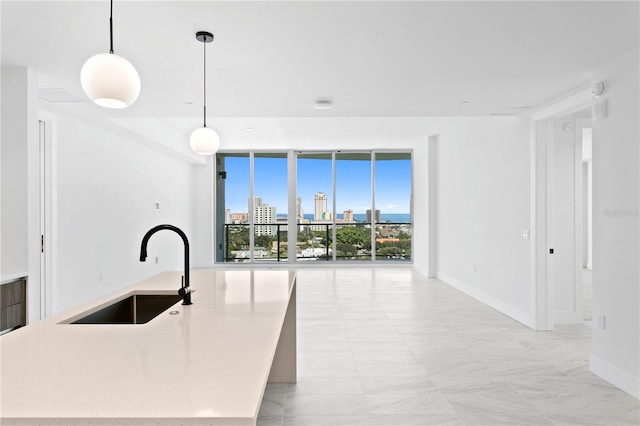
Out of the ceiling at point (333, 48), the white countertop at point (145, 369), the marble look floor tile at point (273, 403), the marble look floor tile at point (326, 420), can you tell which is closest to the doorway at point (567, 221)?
the ceiling at point (333, 48)

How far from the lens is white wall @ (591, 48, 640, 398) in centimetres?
279

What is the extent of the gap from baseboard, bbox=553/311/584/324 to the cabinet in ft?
17.1

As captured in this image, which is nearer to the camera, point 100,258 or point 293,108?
point 293,108

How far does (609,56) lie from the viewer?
9.53ft

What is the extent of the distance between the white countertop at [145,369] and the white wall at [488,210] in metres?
3.77

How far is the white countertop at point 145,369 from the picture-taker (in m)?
0.91

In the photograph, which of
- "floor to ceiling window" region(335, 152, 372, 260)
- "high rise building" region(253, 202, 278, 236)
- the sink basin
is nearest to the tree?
"floor to ceiling window" region(335, 152, 372, 260)

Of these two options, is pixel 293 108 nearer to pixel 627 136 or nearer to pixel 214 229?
pixel 627 136

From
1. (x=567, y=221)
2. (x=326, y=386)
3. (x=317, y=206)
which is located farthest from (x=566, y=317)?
(x=317, y=206)

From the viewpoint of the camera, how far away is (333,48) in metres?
2.74

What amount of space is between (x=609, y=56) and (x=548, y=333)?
2718 mm

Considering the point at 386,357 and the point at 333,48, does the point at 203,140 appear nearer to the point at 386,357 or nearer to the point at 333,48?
the point at 333,48

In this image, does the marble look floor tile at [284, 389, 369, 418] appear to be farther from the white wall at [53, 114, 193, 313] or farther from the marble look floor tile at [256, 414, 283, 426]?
the white wall at [53, 114, 193, 313]

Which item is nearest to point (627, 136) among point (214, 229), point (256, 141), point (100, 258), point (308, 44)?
point (308, 44)
